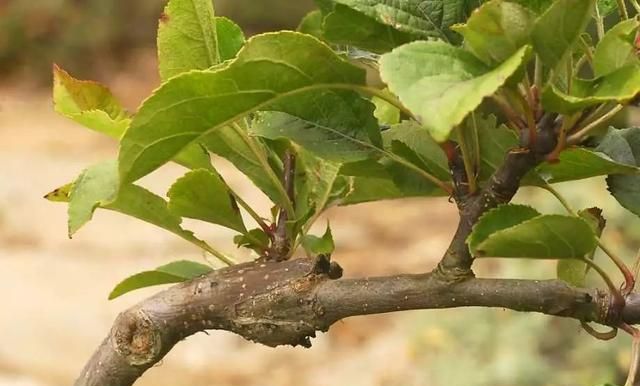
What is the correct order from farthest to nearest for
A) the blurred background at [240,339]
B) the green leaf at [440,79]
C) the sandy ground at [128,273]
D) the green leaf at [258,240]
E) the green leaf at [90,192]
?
the sandy ground at [128,273] < the blurred background at [240,339] < the green leaf at [258,240] < the green leaf at [90,192] < the green leaf at [440,79]

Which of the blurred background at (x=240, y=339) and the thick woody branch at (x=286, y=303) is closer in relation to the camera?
the thick woody branch at (x=286, y=303)

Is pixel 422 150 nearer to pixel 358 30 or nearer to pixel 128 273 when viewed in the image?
pixel 358 30

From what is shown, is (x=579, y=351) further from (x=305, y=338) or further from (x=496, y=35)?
(x=496, y=35)

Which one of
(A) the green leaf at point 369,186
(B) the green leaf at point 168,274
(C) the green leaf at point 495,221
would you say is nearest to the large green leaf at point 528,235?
(C) the green leaf at point 495,221

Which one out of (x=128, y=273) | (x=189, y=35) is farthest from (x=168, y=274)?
(x=128, y=273)

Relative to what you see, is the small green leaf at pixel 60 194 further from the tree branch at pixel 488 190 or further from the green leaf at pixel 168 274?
the tree branch at pixel 488 190

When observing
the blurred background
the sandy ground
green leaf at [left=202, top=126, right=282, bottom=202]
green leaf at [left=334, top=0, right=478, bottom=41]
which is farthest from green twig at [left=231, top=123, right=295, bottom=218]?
the sandy ground

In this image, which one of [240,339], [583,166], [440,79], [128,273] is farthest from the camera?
[128,273]

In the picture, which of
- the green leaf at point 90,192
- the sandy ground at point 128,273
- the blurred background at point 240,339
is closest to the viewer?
the green leaf at point 90,192

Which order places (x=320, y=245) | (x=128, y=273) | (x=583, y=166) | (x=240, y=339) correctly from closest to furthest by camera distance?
(x=583, y=166) → (x=320, y=245) → (x=240, y=339) → (x=128, y=273)
